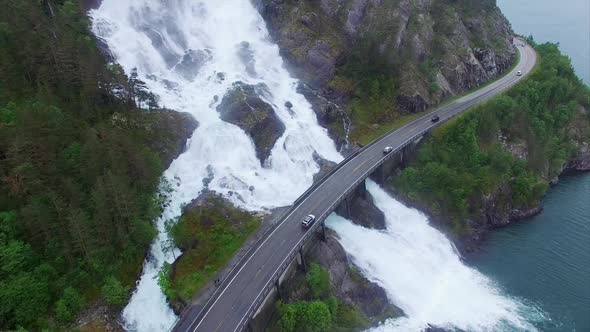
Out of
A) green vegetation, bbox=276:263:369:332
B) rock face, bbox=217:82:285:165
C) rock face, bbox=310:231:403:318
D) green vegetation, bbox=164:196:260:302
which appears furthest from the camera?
rock face, bbox=217:82:285:165

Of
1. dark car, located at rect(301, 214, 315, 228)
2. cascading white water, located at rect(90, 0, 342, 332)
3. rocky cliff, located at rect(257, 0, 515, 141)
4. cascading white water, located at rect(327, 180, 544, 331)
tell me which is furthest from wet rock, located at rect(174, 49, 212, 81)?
cascading white water, located at rect(327, 180, 544, 331)

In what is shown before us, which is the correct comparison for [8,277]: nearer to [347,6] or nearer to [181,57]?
[181,57]

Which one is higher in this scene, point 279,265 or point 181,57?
point 181,57

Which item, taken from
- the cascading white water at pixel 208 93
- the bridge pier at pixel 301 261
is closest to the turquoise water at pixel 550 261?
the bridge pier at pixel 301 261

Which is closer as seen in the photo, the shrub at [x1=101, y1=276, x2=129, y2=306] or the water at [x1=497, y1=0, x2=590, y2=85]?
the shrub at [x1=101, y1=276, x2=129, y2=306]

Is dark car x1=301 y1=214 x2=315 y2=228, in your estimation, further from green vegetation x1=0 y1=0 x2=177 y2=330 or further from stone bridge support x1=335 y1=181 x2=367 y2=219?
green vegetation x1=0 y1=0 x2=177 y2=330

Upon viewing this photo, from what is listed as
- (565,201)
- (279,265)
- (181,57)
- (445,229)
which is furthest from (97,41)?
(565,201)

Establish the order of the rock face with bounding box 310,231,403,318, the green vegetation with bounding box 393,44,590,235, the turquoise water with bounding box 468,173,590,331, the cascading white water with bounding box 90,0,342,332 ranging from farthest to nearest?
the green vegetation with bounding box 393,44,590,235
the cascading white water with bounding box 90,0,342,332
the turquoise water with bounding box 468,173,590,331
the rock face with bounding box 310,231,403,318
